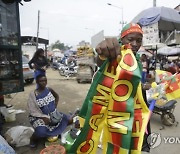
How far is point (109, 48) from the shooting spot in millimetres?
1137

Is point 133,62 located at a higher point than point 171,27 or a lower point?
lower

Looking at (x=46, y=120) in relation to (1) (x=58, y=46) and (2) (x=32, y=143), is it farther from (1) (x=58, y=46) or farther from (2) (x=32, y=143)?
(1) (x=58, y=46)

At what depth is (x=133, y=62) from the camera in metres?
1.15

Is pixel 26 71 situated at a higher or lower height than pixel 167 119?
higher

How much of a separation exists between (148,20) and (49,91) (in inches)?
171

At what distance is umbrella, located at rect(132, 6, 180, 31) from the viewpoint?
734cm

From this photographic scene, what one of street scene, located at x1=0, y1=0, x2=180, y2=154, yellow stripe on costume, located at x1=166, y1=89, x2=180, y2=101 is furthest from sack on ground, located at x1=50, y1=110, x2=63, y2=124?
yellow stripe on costume, located at x1=166, y1=89, x2=180, y2=101

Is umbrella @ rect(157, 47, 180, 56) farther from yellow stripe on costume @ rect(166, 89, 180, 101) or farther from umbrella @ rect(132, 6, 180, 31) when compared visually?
yellow stripe on costume @ rect(166, 89, 180, 101)

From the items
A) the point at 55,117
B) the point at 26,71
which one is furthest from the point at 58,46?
the point at 55,117

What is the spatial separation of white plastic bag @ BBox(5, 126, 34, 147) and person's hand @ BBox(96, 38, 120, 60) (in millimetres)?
3267

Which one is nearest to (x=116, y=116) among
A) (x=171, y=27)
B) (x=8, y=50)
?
(x=8, y=50)

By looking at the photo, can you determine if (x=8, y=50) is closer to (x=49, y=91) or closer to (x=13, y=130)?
(x=49, y=91)

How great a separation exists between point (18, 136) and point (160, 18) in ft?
18.7

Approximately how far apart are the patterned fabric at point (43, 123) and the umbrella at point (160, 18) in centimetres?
428
